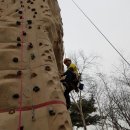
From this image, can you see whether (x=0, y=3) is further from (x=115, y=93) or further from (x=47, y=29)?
(x=115, y=93)

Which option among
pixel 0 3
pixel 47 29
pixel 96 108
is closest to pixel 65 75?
pixel 47 29

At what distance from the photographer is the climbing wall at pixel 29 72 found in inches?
154

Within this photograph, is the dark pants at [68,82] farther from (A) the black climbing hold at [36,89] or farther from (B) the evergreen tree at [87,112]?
(B) the evergreen tree at [87,112]

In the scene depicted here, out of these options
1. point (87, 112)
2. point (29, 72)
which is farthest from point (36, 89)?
point (87, 112)

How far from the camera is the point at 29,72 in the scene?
479cm

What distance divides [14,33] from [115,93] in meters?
20.1

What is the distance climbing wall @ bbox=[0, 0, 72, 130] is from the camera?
3902 mm

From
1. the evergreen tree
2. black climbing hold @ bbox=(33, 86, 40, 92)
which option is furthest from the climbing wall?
the evergreen tree

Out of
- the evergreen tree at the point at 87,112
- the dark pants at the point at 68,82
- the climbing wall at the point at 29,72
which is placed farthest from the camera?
the evergreen tree at the point at 87,112

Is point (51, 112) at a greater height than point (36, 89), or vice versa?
point (36, 89)

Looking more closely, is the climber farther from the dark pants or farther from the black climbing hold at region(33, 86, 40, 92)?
the black climbing hold at region(33, 86, 40, 92)

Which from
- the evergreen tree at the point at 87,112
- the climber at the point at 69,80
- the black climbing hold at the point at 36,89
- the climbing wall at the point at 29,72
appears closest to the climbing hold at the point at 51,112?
the climbing wall at the point at 29,72

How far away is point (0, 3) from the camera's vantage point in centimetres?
670

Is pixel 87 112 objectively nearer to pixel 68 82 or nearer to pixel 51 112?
pixel 68 82
